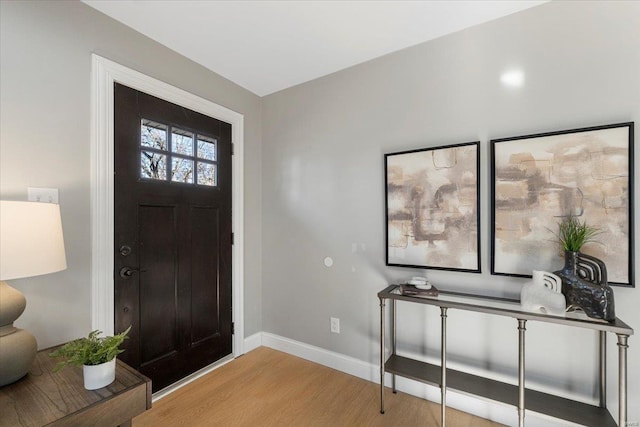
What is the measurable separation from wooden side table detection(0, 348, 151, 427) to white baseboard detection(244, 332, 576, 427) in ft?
4.83

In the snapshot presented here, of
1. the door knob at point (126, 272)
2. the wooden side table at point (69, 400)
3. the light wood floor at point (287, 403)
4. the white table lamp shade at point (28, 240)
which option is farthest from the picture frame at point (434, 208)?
the white table lamp shade at point (28, 240)

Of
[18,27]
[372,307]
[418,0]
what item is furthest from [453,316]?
[18,27]

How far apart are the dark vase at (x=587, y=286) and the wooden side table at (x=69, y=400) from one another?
1.99 m

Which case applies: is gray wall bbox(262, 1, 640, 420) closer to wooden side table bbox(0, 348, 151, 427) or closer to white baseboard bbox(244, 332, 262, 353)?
white baseboard bbox(244, 332, 262, 353)

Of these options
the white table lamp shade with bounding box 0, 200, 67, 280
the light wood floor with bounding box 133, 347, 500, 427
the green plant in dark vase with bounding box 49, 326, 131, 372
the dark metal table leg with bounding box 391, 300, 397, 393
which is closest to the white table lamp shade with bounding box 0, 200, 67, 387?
the white table lamp shade with bounding box 0, 200, 67, 280

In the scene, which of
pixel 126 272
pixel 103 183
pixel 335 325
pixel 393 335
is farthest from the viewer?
pixel 335 325

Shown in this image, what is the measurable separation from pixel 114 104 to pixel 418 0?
1.92m

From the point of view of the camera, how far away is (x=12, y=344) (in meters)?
1.09

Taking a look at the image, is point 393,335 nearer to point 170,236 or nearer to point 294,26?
point 170,236

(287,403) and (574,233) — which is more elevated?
(574,233)

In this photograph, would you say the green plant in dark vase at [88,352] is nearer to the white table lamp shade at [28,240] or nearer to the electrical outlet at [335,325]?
the white table lamp shade at [28,240]

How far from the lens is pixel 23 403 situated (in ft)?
3.31

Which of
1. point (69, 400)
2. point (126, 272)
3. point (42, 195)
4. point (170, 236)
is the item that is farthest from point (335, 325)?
point (42, 195)

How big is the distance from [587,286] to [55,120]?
111 inches
